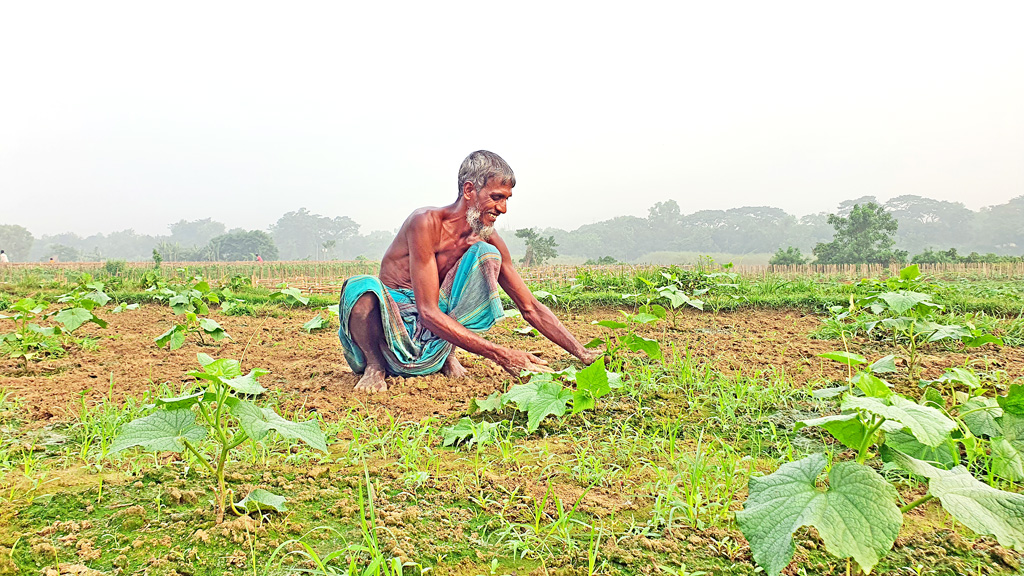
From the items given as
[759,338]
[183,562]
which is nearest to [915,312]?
[759,338]

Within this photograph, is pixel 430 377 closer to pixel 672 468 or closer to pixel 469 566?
pixel 672 468

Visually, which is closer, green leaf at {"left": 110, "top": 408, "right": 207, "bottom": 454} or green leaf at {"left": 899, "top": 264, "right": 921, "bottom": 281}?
green leaf at {"left": 110, "top": 408, "right": 207, "bottom": 454}

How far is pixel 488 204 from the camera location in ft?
9.88

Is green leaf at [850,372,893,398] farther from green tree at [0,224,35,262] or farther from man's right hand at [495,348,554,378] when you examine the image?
green tree at [0,224,35,262]

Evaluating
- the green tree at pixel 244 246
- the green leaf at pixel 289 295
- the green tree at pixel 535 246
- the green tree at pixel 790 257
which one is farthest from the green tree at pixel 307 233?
the green leaf at pixel 289 295

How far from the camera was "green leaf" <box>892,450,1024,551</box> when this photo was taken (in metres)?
0.98

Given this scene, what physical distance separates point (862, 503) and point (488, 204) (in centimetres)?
230

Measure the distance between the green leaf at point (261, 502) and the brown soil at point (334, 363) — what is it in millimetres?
1055

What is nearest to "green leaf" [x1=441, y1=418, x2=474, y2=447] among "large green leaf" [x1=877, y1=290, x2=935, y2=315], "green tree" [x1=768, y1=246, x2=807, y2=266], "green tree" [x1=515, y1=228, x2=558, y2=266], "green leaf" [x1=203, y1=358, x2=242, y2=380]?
"green leaf" [x1=203, y1=358, x2=242, y2=380]

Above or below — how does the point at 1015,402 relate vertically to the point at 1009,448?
above

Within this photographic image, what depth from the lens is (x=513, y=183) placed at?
9.92ft

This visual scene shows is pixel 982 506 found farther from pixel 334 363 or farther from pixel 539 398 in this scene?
pixel 334 363

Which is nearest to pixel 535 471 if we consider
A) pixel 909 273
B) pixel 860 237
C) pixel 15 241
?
pixel 909 273

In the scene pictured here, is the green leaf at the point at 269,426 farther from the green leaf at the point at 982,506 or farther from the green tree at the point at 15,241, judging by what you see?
the green tree at the point at 15,241
